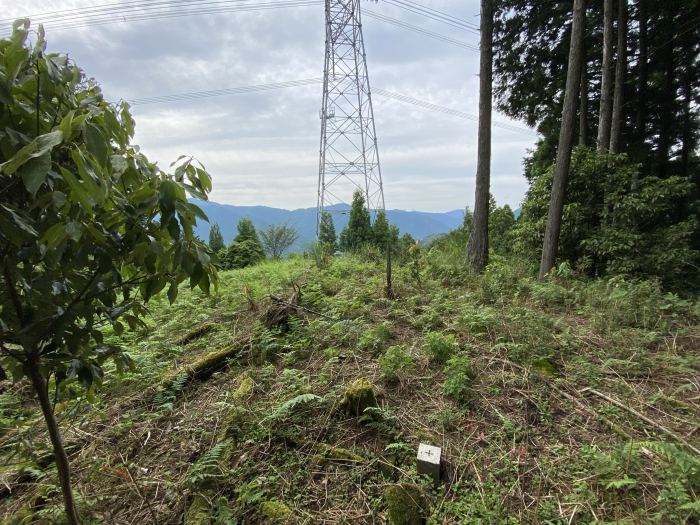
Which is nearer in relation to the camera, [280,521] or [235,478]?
[280,521]

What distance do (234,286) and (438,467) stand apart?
17.3 feet

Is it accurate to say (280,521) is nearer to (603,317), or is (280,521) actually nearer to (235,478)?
(235,478)

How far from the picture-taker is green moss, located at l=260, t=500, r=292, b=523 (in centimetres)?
176

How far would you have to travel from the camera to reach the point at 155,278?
1131 mm

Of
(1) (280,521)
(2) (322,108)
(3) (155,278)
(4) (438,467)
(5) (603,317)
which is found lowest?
(1) (280,521)

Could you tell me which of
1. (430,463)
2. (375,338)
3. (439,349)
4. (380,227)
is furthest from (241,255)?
(430,463)

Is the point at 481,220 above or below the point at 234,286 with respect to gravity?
above

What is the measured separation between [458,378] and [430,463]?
0.79m

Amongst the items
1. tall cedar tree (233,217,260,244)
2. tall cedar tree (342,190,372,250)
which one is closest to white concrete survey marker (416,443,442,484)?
tall cedar tree (342,190,372,250)

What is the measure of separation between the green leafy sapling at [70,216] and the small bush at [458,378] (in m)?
2.02

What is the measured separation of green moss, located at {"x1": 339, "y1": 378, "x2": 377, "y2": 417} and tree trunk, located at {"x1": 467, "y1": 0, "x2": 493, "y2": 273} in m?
5.07

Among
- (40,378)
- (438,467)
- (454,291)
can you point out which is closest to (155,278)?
(40,378)

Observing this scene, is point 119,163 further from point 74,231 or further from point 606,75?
point 606,75

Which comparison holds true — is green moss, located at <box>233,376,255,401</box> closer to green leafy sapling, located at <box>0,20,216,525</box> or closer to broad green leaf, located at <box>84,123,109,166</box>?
green leafy sapling, located at <box>0,20,216,525</box>
